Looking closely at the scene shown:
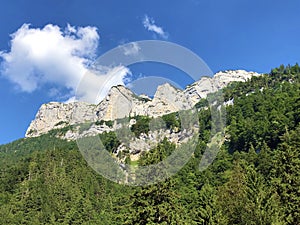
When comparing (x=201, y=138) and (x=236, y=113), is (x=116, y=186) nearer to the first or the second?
(x=201, y=138)

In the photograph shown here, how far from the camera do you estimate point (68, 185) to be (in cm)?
7962

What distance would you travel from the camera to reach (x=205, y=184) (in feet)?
179

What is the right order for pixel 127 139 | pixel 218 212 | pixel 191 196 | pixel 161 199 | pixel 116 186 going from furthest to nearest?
pixel 116 186 → pixel 191 196 → pixel 127 139 → pixel 218 212 → pixel 161 199

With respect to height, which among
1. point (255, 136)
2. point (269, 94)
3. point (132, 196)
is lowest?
point (132, 196)

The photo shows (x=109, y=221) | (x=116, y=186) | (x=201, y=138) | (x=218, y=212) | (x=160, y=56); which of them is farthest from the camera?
(x=201, y=138)

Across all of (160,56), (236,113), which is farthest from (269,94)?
(160,56)

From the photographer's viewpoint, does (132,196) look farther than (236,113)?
No

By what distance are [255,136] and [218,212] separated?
5506 cm

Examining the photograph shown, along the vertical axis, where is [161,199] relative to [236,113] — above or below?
below

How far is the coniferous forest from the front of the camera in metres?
24.7

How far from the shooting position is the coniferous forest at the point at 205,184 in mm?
24656

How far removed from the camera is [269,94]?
337 feet

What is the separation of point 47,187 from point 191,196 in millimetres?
34245

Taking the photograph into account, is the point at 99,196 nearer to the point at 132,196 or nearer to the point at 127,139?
the point at 127,139
